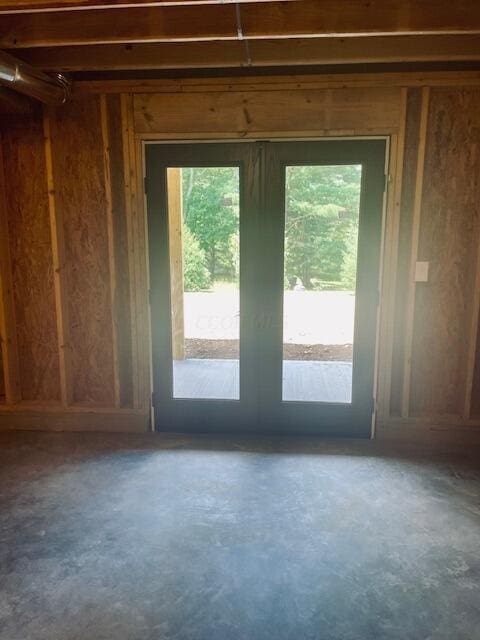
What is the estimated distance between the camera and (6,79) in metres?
2.62

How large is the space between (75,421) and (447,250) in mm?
3193

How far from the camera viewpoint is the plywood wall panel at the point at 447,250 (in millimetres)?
3154

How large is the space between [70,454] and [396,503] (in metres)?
2.29

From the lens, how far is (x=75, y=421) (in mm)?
3744

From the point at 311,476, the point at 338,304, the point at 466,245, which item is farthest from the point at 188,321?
the point at 466,245

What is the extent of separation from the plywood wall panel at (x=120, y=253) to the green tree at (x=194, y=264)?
0.45 metres

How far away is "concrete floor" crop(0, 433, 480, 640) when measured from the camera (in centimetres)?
188

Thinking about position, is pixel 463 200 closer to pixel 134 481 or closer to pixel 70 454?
pixel 134 481

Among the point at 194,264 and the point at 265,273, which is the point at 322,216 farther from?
the point at 194,264

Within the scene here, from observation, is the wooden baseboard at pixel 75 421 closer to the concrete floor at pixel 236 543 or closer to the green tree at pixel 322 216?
the concrete floor at pixel 236 543

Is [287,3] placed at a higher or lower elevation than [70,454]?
higher

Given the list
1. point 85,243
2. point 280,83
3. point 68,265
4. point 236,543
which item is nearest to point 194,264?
point 85,243

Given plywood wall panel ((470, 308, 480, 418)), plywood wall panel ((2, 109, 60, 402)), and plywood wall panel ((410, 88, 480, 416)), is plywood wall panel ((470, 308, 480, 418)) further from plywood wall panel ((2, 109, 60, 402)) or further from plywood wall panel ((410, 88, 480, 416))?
plywood wall panel ((2, 109, 60, 402))

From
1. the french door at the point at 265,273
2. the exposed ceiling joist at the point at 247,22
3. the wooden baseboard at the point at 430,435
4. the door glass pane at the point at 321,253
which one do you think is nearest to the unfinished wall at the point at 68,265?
the french door at the point at 265,273
